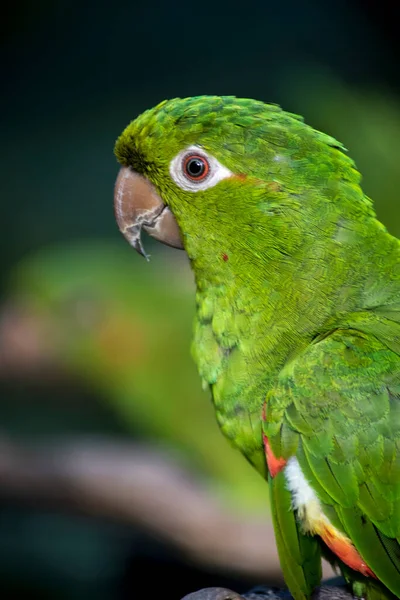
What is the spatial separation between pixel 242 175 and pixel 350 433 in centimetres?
48

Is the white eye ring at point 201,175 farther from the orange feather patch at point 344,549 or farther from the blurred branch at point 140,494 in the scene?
the blurred branch at point 140,494

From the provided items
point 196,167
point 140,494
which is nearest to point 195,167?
point 196,167

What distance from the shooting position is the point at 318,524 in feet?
4.12

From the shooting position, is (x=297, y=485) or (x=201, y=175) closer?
(x=297, y=485)

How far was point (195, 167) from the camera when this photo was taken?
1355 mm

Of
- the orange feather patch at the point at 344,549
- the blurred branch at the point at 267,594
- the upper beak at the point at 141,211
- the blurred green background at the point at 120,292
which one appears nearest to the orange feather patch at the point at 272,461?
the orange feather patch at the point at 344,549

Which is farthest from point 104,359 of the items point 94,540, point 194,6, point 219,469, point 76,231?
point 194,6

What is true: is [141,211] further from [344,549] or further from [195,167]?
[344,549]

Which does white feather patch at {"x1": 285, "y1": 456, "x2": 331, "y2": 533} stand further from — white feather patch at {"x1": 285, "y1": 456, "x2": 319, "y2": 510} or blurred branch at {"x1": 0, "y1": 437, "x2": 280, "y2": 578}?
blurred branch at {"x1": 0, "y1": 437, "x2": 280, "y2": 578}

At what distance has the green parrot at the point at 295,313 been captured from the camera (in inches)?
47.1

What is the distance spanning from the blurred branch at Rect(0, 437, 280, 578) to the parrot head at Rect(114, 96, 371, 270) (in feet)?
4.38

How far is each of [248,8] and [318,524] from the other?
366cm

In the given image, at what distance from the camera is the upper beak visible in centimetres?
144

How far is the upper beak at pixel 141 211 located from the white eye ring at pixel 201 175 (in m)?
0.08
